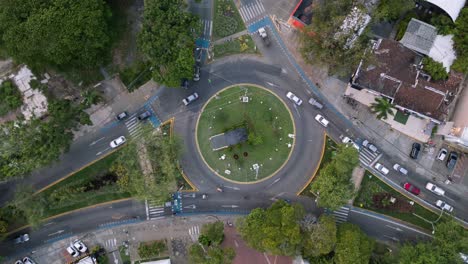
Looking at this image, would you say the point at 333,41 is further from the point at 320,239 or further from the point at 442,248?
the point at 442,248

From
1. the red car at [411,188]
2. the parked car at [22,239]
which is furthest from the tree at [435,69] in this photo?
the parked car at [22,239]

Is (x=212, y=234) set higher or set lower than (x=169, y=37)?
lower

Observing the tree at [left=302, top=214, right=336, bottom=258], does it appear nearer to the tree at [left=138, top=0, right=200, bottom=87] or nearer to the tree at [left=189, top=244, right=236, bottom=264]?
the tree at [left=189, top=244, right=236, bottom=264]

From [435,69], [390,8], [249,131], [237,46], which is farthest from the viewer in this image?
[237,46]

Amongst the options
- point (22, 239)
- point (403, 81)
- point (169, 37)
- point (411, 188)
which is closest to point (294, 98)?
point (403, 81)

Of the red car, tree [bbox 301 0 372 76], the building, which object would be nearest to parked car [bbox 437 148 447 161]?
the building

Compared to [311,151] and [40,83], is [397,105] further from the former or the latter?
[40,83]

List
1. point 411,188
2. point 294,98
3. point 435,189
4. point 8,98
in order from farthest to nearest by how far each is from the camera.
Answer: point 294,98, point 411,188, point 435,189, point 8,98
